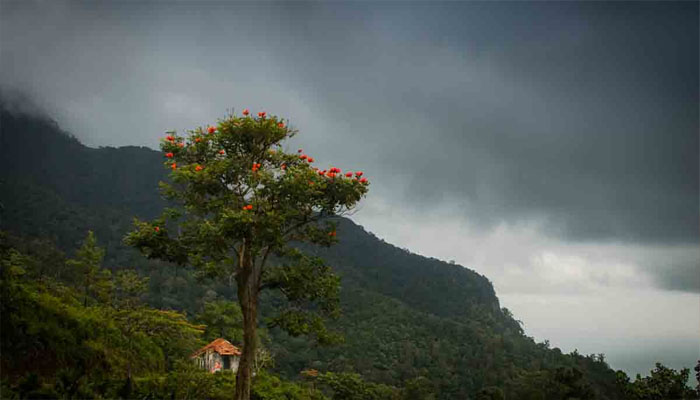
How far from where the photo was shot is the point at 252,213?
10484 millimetres

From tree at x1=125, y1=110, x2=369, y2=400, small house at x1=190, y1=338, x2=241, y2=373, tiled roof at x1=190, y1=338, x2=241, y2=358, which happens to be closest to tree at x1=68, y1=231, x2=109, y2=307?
tiled roof at x1=190, y1=338, x2=241, y2=358

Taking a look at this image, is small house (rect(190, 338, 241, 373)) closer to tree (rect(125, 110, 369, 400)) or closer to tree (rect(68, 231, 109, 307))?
tree (rect(68, 231, 109, 307))

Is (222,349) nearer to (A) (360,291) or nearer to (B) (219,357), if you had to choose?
(B) (219,357)

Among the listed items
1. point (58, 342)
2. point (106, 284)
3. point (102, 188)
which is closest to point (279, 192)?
point (58, 342)

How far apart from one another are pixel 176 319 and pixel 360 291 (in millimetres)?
86445

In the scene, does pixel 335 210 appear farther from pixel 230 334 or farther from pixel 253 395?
pixel 230 334

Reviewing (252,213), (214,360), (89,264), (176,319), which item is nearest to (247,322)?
(252,213)

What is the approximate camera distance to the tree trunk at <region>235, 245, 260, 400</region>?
11336 mm

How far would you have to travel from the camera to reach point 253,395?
1478 cm

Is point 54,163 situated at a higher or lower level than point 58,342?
higher

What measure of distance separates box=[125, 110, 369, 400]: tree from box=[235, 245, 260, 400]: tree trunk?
2 cm

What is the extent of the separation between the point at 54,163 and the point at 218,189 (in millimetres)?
161135

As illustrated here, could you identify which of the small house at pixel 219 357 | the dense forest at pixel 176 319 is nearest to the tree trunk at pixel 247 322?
the dense forest at pixel 176 319

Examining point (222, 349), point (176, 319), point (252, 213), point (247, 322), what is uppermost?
point (252, 213)
